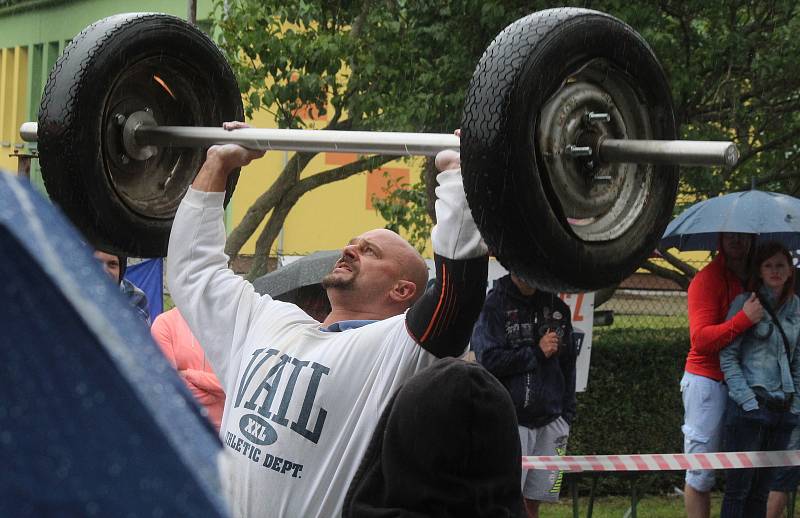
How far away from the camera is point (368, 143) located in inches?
123

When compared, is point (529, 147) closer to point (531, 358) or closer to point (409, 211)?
point (531, 358)

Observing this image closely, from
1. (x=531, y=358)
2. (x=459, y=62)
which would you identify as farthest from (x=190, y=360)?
(x=459, y=62)

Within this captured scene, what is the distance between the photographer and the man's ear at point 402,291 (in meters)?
3.53

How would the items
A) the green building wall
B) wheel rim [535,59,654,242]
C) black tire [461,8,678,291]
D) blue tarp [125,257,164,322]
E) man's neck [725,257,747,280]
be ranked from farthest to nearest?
blue tarp [125,257,164,322] < the green building wall < man's neck [725,257,747,280] < wheel rim [535,59,654,242] < black tire [461,8,678,291]

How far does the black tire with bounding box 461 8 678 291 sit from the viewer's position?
99.9 inches

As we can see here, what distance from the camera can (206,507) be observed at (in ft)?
2.53

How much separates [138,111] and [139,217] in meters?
0.32

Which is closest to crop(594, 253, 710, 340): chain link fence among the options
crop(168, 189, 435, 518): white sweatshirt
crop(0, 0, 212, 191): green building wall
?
crop(0, 0, 212, 191): green building wall

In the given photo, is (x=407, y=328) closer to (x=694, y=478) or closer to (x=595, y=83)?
(x=595, y=83)

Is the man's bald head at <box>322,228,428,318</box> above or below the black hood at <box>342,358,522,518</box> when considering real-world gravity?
above

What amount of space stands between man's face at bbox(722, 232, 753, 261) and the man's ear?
11.7ft

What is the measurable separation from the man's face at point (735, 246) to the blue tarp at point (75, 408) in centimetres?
615

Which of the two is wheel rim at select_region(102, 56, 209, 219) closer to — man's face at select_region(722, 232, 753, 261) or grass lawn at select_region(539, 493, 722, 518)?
man's face at select_region(722, 232, 753, 261)

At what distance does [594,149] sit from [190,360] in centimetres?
287
